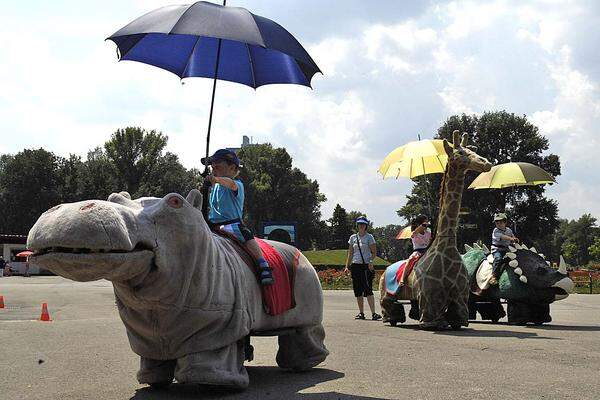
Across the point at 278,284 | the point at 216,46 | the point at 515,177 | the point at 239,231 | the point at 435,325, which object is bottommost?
the point at 435,325

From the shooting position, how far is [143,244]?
4137mm

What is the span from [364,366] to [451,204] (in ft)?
14.6

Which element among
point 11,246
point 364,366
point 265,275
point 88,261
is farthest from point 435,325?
point 11,246

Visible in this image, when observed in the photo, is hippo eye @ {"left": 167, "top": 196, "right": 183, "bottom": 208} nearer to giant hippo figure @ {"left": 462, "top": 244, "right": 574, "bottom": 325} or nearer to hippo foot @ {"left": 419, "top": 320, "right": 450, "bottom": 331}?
hippo foot @ {"left": 419, "top": 320, "right": 450, "bottom": 331}

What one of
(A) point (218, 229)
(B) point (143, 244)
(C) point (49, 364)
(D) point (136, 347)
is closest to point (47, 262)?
(B) point (143, 244)

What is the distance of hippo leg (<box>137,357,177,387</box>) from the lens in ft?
15.9

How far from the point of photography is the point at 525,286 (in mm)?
11141

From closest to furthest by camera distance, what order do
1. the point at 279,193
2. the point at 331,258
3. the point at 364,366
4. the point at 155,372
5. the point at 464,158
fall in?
1. the point at 155,372
2. the point at 364,366
3. the point at 464,158
4. the point at 331,258
5. the point at 279,193

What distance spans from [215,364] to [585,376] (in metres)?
3.14

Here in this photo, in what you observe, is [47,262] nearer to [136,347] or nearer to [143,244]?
[143,244]

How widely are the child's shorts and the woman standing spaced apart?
22.0ft

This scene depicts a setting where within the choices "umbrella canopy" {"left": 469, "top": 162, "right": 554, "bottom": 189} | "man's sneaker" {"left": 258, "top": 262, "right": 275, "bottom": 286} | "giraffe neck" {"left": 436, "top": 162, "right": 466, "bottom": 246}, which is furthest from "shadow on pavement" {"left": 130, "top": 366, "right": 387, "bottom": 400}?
"umbrella canopy" {"left": 469, "top": 162, "right": 554, "bottom": 189}

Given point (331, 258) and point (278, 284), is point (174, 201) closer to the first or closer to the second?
point (278, 284)

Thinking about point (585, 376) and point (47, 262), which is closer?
point (47, 262)
